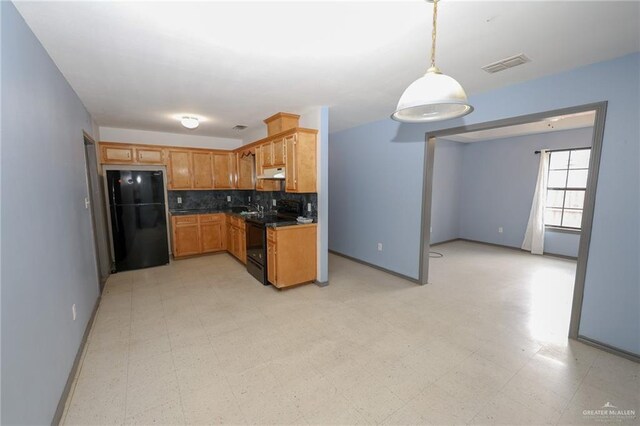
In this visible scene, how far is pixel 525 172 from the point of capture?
5.92 meters

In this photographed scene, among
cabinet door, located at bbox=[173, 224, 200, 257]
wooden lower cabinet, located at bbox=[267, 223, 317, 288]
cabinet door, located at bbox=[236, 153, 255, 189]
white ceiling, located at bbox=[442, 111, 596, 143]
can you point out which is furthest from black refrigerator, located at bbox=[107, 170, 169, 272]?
white ceiling, located at bbox=[442, 111, 596, 143]

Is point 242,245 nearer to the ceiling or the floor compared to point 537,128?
nearer to the floor

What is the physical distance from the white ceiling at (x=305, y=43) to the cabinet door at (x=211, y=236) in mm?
2864

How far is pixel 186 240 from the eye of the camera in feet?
17.2

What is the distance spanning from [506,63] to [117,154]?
19.0 feet

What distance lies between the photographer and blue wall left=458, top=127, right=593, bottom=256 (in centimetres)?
547

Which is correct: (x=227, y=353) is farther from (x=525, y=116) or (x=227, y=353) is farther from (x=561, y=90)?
(x=561, y=90)

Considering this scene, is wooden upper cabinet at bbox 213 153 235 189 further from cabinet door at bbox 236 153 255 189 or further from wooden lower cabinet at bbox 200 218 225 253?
wooden lower cabinet at bbox 200 218 225 253

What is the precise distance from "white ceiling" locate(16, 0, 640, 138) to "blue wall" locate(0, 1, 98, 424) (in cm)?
34

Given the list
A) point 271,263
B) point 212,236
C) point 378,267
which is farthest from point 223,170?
point 378,267

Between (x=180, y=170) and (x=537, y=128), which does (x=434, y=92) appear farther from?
(x=537, y=128)

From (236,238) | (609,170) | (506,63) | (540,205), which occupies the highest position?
(506,63)

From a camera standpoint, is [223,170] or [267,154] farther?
[223,170]

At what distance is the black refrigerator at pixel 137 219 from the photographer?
439cm
